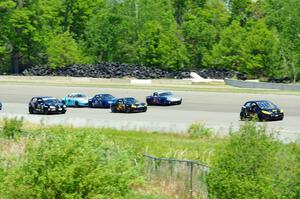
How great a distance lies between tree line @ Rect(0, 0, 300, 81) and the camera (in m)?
96.6

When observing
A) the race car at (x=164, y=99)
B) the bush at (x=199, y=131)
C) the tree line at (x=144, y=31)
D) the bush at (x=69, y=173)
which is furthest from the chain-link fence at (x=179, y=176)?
the tree line at (x=144, y=31)

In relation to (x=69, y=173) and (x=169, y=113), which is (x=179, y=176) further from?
(x=169, y=113)

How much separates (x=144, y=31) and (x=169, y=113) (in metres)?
59.0

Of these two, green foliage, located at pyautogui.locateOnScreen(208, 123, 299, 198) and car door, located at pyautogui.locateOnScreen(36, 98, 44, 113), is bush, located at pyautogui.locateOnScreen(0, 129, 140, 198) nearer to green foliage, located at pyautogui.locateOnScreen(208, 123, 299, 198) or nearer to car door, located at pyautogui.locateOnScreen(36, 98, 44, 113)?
green foliage, located at pyautogui.locateOnScreen(208, 123, 299, 198)

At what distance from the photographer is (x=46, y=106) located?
4997cm

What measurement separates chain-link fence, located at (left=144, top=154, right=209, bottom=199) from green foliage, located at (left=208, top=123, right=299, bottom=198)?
2.67 meters

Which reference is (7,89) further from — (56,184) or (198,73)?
(56,184)

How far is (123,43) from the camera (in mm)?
112938

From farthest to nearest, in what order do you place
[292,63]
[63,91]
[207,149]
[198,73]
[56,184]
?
[198,73] < [292,63] < [63,91] < [207,149] < [56,184]

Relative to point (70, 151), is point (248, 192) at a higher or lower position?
lower

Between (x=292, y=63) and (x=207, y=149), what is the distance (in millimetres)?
56043

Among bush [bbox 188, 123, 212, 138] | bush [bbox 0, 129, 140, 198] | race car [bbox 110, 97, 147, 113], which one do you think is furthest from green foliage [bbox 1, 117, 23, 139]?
bush [bbox 0, 129, 140, 198]

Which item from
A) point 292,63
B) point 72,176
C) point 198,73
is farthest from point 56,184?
point 198,73

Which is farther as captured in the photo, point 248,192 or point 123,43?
point 123,43
